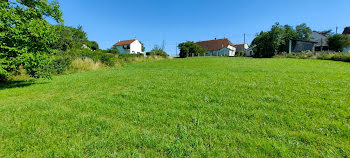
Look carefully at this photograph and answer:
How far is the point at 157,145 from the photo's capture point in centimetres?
182

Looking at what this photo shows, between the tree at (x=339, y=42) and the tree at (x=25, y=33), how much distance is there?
4489 centimetres

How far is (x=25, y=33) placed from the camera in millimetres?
4723

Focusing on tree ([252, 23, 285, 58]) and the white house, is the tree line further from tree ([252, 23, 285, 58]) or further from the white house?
the white house

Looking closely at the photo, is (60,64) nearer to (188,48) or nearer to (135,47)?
(188,48)

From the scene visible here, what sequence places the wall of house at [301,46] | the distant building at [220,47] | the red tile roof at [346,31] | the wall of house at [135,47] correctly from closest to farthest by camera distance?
1. the wall of house at [301,46]
2. the red tile roof at [346,31]
3. the distant building at [220,47]
4. the wall of house at [135,47]

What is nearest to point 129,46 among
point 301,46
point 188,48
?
point 188,48

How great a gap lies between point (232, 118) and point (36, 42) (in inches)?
282

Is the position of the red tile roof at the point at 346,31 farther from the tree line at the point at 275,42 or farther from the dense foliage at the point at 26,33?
the dense foliage at the point at 26,33

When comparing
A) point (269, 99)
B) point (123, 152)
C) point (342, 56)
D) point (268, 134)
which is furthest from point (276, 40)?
point (123, 152)

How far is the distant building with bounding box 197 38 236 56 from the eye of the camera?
4119 cm

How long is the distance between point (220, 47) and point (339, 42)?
25006 millimetres

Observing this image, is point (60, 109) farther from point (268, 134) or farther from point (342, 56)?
point (342, 56)

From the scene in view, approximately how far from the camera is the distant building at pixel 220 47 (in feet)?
135

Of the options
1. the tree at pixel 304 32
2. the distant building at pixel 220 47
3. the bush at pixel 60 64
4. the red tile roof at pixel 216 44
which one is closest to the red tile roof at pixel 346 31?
the tree at pixel 304 32
